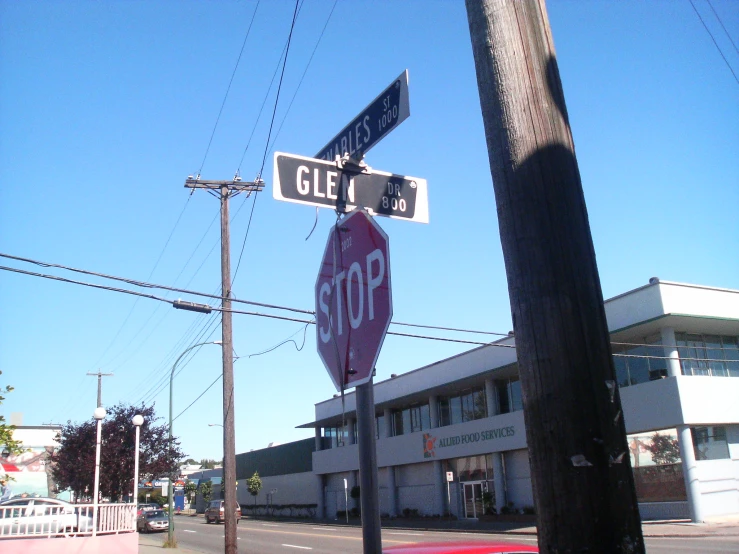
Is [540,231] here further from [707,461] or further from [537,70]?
[707,461]

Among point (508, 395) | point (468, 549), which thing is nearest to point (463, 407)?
point (508, 395)

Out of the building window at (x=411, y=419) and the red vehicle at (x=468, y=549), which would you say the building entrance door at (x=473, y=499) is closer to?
the building window at (x=411, y=419)

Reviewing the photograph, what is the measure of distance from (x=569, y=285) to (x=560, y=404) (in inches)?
17.2

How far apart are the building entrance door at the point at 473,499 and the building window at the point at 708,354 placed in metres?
14.1

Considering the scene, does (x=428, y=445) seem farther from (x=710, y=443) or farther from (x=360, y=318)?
(x=360, y=318)

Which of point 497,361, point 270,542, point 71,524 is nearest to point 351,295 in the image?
point 71,524

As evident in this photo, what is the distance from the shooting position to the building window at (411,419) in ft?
149

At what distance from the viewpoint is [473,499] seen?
39.8m

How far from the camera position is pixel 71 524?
16.6m

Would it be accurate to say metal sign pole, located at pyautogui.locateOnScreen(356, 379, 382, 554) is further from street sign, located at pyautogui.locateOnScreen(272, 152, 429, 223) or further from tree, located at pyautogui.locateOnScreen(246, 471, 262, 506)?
tree, located at pyautogui.locateOnScreen(246, 471, 262, 506)

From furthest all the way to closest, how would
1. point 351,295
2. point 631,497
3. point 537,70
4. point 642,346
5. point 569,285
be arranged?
point 642,346
point 351,295
point 537,70
point 569,285
point 631,497

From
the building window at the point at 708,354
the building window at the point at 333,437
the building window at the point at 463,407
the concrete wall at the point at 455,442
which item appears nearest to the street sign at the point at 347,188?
the building window at the point at 708,354

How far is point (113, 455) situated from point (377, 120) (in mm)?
27936

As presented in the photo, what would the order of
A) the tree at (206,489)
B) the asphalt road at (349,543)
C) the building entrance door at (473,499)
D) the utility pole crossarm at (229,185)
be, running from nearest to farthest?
1. the asphalt road at (349,543)
2. the utility pole crossarm at (229,185)
3. the building entrance door at (473,499)
4. the tree at (206,489)
